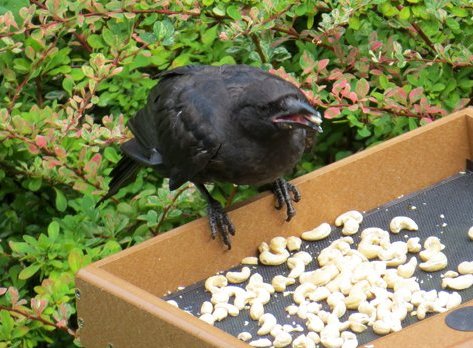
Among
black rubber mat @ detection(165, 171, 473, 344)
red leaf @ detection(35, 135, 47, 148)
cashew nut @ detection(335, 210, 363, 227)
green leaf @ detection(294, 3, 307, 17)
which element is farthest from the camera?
green leaf @ detection(294, 3, 307, 17)

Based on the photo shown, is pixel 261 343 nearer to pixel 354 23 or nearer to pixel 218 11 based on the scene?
pixel 218 11

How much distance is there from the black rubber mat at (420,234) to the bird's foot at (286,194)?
126mm

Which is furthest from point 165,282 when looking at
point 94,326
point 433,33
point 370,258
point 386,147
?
point 433,33

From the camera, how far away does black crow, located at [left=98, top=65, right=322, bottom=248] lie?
3.71 metres

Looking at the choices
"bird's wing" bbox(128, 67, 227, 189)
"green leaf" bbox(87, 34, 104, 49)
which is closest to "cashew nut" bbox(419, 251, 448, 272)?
"bird's wing" bbox(128, 67, 227, 189)

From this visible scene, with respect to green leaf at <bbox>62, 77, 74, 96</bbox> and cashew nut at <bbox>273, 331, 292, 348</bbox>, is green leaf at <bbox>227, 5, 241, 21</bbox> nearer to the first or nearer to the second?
green leaf at <bbox>62, 77, 74, 96</bbox>

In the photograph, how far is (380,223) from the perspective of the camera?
3.94 metres

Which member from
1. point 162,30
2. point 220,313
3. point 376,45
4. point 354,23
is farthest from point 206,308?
point 354,23

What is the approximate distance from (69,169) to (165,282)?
0.87 metres

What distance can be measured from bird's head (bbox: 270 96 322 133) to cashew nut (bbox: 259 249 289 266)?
0.41 meters

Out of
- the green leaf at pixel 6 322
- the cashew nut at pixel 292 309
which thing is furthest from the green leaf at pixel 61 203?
the cashew nut at pixel 292 309

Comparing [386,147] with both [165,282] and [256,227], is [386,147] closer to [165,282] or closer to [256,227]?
[256,227]

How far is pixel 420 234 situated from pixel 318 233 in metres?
0.33

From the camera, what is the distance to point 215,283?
3.66m
